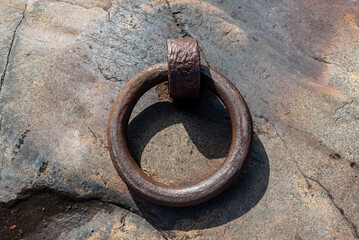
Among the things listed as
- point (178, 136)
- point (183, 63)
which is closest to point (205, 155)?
point (178, 136)

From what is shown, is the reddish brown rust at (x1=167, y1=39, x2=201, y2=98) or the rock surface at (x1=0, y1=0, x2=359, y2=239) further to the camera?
the rock surface at (x1=0, y1=0, x2=359, y2=239)

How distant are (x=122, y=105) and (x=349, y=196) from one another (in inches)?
83.9

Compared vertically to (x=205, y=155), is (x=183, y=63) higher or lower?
higher

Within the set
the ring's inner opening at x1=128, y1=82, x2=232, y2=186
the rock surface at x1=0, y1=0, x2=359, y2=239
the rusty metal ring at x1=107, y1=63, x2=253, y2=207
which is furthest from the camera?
the ring's inner opening at x1=128, y1=82, x2=232, y2=186

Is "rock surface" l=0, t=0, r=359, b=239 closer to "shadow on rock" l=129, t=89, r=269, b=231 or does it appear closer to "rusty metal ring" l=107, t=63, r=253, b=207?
"shadow on rock" l=129, t=89, r=269, b=231

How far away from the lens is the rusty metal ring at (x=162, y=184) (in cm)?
246

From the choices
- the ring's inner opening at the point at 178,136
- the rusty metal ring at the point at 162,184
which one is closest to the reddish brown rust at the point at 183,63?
the rusty metal ring at the point at 162,184

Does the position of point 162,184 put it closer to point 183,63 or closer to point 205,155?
point 205,155

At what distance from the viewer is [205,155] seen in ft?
9.34

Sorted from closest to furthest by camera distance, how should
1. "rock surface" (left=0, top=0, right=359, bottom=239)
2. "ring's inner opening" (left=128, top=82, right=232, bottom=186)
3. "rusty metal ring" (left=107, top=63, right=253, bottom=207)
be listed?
"rusty metal ring" (left=107, top=63, right=253, bottom=207), "rock surface" (left=0, top=0, right=359, bottom=239), "ring's inner opening" (left=128, top=82, right=232, bottom=186)

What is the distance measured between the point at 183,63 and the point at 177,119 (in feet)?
2.07

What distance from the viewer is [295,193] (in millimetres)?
2723

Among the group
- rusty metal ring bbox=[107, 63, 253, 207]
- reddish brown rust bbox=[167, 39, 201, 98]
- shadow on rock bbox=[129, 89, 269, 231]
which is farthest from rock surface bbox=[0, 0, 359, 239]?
reddish brown rust bbox=[167, 39, 201, 98]

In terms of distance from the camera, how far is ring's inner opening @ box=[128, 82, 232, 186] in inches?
110
